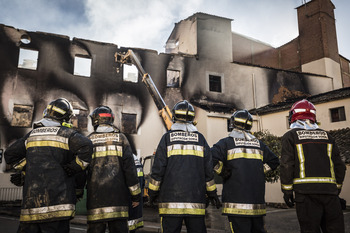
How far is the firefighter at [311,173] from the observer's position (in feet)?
11.5

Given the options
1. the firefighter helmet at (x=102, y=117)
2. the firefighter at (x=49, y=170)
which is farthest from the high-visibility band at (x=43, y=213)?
the firefighter helmet at (x=102, y=117)

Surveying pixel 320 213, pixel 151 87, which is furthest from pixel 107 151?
pixel 151 87

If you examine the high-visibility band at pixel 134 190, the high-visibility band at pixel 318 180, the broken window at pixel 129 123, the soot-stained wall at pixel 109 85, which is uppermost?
the soot-stained wall at pixel 109 85

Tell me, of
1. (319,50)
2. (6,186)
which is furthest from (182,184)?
(319,50)

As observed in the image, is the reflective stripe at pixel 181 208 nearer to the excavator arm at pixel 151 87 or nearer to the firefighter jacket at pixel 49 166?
the firefighter jacket at pixel 49 166

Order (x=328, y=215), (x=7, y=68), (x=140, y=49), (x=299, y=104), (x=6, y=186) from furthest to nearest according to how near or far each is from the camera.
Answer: (x=140, y=49), (x=7, y=68), (x=6, y=186), (x=299, y=104), (x=328, y=215)

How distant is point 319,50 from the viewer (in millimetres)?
26531

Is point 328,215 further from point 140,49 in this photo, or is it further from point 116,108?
point 140,49

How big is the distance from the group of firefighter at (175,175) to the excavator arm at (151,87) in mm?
12106

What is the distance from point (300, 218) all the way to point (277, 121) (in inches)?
700

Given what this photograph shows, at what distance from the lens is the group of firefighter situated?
11.5 feet

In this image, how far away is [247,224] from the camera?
4.02 m

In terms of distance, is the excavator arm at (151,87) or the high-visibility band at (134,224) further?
the excavator arm at (151,87)

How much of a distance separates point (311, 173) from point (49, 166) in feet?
10.4
